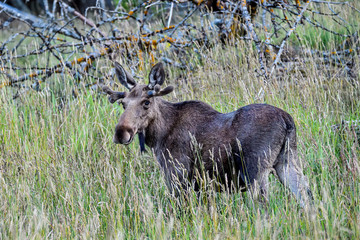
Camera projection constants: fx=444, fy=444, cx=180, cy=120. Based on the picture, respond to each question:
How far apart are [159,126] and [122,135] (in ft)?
2.07

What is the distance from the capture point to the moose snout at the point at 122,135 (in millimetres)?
3735

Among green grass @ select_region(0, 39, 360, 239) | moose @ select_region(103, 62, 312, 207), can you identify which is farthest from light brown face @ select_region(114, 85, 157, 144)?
green grass @ select_region(0, 39, 360, 239)

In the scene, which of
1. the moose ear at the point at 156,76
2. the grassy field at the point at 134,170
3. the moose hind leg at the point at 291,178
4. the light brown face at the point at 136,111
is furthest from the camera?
the moose ear at the point at 156,76

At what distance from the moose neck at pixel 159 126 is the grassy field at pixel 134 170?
11.1 inches

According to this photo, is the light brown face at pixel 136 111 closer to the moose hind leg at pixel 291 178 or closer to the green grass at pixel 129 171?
the green grass at pixel 129 171

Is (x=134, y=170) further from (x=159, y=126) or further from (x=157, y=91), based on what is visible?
(x=157, y=91)

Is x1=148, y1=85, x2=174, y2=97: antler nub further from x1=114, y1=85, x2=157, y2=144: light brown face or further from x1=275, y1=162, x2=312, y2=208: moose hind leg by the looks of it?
x1=275, y1=162, x2=312, y2=208: moose hind leg

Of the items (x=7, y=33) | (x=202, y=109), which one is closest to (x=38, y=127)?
(x=202, y=109)

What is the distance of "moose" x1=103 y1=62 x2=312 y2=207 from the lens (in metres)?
3.68

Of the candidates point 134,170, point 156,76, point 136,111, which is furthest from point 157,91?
point 134,170

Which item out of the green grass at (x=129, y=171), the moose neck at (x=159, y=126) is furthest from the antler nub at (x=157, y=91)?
the green grass at (x=129, y=171)

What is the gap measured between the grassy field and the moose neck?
28 centimetres

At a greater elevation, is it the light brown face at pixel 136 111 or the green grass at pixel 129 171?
the light brown face at pixel 136 111

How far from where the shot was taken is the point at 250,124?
12.3 ft
